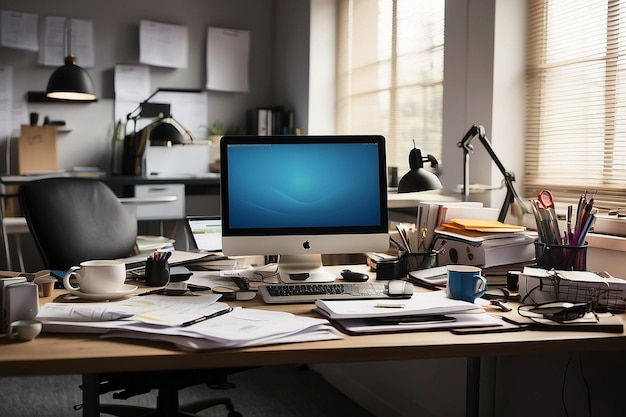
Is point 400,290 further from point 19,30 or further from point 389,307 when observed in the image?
point 19,30

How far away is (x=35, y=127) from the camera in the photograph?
4.27 m

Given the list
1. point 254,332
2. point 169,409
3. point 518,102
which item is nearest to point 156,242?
point 169,409

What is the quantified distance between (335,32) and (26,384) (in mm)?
2668

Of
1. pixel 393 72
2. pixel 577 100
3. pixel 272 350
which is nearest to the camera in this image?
pixel 272 350

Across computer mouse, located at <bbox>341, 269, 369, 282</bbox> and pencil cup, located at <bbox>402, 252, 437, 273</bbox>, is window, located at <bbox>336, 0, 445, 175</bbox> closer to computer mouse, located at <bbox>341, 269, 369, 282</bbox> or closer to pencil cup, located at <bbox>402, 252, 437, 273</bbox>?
pencil cup, located at <bbox>402, 252, 437, 273</bbox>

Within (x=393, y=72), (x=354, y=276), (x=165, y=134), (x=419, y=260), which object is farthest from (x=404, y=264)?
(x=165, y=134)

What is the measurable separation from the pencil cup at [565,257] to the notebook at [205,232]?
1.13m

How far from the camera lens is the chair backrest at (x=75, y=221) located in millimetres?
2590

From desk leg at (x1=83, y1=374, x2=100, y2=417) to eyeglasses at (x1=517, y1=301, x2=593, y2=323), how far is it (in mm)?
1046

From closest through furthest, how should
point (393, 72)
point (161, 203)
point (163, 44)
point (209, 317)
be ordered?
point (209, 317), point (393, 72), point (161, 203), point (163, 44)

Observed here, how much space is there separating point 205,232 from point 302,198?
60 cm

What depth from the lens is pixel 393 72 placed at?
3631mm

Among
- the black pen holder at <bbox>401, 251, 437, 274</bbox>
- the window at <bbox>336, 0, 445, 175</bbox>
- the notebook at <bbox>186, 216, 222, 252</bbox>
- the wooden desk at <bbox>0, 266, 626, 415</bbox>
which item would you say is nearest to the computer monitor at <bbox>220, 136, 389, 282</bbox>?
the black pen holder at <bbox>401, 251, 437, 274</bbox>

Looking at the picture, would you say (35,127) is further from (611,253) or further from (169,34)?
(611,253)
